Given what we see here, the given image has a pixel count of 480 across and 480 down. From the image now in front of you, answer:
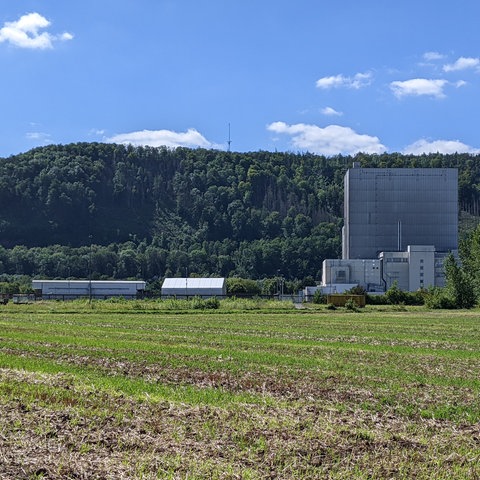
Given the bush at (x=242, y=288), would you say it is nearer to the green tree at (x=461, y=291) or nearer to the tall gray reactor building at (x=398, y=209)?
the tall gray reactor building at (x=398, y=209)

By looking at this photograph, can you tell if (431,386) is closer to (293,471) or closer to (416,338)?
(293,471)

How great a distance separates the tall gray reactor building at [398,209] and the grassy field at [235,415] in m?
128

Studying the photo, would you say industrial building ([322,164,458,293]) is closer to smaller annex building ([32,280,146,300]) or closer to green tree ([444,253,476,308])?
smaller annex building ([32,280,146,300])

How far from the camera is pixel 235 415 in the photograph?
12055 mm

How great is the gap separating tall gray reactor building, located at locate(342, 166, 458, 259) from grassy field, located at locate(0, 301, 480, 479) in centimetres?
12782

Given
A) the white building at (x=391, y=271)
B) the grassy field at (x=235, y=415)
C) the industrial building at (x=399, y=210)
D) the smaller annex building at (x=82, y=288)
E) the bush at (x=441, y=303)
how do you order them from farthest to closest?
the smaller annex building at (x=82, y=288)
the industrial building at (x=399, y=210)
the white building at (x=391, y=271)
the bush at (x=441, y=303)
the grassy field at (x=235, y=415)

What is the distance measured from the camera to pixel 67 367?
18734 millimetres

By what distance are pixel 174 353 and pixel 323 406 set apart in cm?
1082

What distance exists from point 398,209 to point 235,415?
14218cm

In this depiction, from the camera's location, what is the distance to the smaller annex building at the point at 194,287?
151 meters

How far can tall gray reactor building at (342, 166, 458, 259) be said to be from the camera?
149125mm

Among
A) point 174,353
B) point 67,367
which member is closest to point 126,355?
point 174,353

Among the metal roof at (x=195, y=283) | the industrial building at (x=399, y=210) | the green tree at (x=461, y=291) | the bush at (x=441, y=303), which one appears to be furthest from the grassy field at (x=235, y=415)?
the metal roof at (x=195, y=283)

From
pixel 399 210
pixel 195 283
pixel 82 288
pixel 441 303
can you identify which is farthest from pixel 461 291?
pixel 82 288
